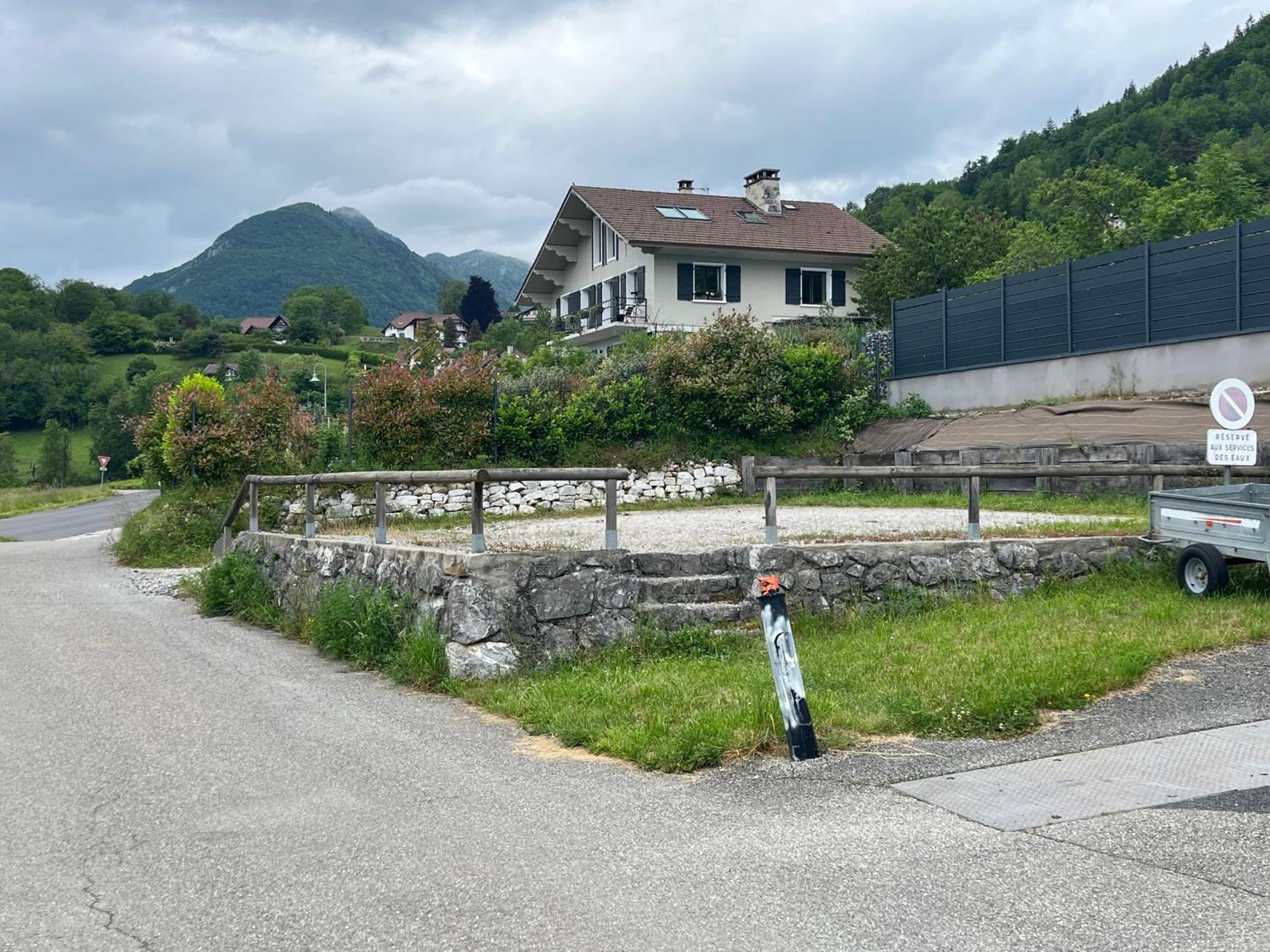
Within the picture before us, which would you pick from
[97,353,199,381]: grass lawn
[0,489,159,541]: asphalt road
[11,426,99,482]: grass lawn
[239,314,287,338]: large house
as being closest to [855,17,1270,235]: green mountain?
[0,489,159,541]: asphalt road

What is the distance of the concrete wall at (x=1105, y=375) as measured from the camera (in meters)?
18.2

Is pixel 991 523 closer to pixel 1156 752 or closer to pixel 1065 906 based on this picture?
pixel 1156 752

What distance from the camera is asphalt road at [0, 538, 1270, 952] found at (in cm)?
421

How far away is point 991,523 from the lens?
45.5 ft

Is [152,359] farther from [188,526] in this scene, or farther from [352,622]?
[352,622]

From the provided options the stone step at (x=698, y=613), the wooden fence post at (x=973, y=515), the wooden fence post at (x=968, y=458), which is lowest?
the stone step at (x=698, y=613)

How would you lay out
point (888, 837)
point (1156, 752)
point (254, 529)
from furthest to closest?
point (254, 529) < point (1156, 752) < point (888, 837)

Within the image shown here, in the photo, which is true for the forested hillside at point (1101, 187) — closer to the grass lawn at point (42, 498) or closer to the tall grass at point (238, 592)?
the tall grass at point (238, 592)

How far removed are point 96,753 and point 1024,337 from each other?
65.8 feet

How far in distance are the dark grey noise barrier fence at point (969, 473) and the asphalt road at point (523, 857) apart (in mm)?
3622

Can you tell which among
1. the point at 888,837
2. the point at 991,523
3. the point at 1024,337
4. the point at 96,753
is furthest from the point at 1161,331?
the point at 96,753

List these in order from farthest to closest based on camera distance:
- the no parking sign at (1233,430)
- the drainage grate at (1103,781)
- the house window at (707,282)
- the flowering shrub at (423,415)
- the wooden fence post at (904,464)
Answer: the house window at (707,282)
the wooden fence post at (904,464)
the flowering shrub at (423,415)
the no parking sign at (1233,430)
the drainage grate at (1103,781)

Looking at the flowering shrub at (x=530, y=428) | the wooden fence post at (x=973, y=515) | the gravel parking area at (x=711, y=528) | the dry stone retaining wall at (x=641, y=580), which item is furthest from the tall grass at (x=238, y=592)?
the wooden fence post at (x=973, y=515)

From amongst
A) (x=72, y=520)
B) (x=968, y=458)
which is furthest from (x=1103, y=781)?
(x=72, y=520)
